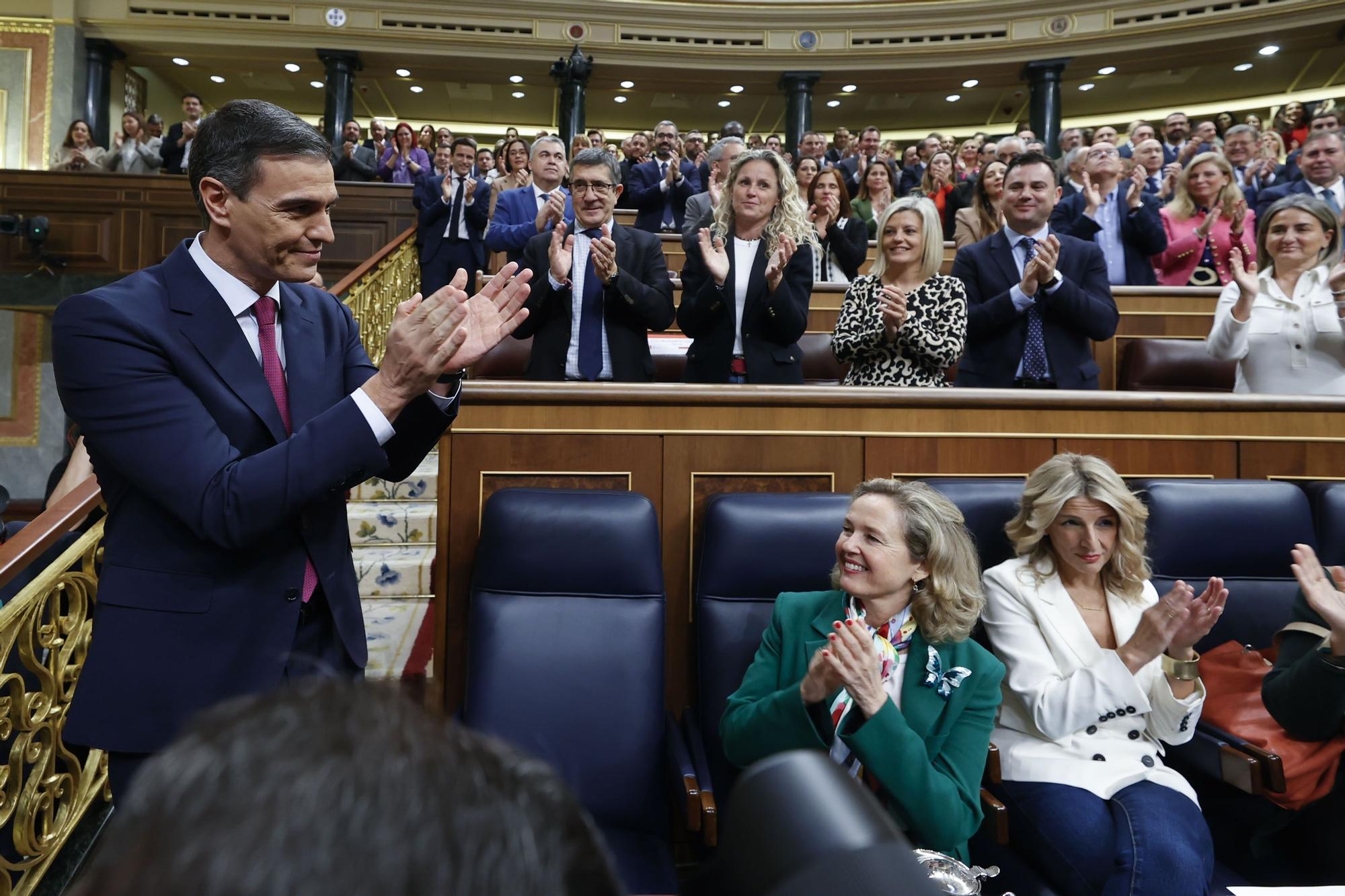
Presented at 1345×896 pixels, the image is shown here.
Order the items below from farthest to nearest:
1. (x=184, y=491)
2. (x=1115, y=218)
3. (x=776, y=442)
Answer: (x=1115, y=218) < (x=776, y=442) < (x=184, y=491)

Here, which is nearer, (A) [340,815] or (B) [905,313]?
(A) [340,815]

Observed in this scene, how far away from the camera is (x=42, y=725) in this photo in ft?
5.42

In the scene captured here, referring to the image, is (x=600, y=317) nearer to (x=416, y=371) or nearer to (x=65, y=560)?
(x=65, y=560)

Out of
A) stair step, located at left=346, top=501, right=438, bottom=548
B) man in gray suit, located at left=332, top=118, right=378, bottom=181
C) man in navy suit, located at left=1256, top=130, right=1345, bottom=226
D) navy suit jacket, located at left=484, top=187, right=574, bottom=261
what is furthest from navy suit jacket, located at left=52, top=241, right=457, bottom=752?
man in gray suit, located at left=332, top=118, right=378, bottom=181

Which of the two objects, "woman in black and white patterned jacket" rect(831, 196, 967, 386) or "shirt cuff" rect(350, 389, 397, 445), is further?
"woman in black and white patterned jacket" rect(831, 196, 967, 386)

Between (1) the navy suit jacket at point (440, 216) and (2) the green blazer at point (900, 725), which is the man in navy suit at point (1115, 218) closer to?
(2) the green blazer at point (900, 725)

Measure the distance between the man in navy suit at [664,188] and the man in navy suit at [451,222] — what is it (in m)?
0.92

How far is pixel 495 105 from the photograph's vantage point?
1223 centimetres

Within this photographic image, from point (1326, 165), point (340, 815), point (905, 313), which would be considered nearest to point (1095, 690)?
point (905, 313)

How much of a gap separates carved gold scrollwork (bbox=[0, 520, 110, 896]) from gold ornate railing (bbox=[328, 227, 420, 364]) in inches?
89.5

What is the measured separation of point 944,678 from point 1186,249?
3.17 metres

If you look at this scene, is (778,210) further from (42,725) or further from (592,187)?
(42,725)

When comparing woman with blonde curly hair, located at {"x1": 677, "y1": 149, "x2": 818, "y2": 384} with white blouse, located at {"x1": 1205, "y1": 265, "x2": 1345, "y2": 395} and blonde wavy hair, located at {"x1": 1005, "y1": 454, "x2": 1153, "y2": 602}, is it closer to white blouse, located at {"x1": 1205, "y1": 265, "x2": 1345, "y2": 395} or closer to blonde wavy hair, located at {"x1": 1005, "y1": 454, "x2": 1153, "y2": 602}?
blonde wavy hair, located at {"x1": 1005, "y1": 454, "x2": 1153, "y2": 602}

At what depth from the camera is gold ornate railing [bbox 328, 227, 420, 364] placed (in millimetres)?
4410
